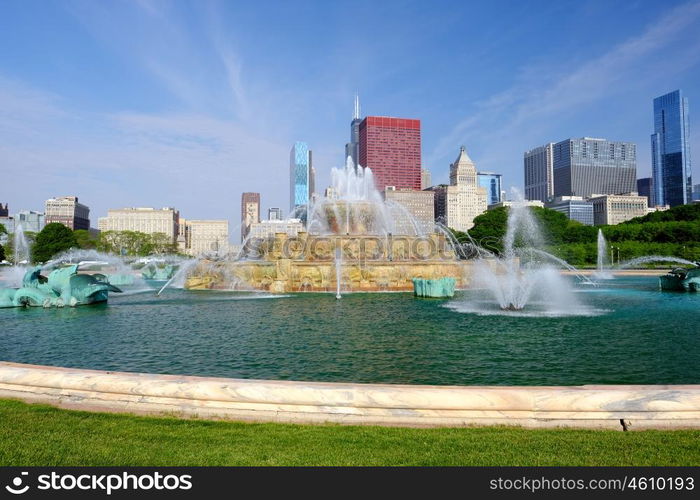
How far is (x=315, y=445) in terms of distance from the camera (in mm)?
4895

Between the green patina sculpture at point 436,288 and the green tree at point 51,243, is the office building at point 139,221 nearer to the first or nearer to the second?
the green tree at point 51,243

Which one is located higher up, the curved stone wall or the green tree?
the green tree

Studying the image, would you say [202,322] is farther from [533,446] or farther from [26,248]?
[26,248]

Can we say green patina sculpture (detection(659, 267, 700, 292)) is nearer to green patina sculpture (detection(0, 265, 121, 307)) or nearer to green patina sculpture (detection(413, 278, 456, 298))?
green patina sculpture (detection(413, 278, 456, 298))

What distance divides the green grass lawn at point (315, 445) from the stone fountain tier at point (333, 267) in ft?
70.7

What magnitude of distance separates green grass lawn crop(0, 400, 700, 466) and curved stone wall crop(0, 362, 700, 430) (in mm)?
285

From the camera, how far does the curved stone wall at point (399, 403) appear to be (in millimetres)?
5590

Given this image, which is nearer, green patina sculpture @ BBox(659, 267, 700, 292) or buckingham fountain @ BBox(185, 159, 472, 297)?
green patina sculpture @ BBox(659, 267, 700, 292)

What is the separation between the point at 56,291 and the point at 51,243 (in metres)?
67.3

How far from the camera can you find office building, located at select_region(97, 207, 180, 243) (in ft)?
596

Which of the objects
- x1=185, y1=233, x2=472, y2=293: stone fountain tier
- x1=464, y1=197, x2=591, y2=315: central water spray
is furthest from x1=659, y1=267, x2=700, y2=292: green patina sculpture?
x1=185, y1=233, x2=472, y2=293: stone fountain tier

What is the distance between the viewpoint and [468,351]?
1080 centimetres
